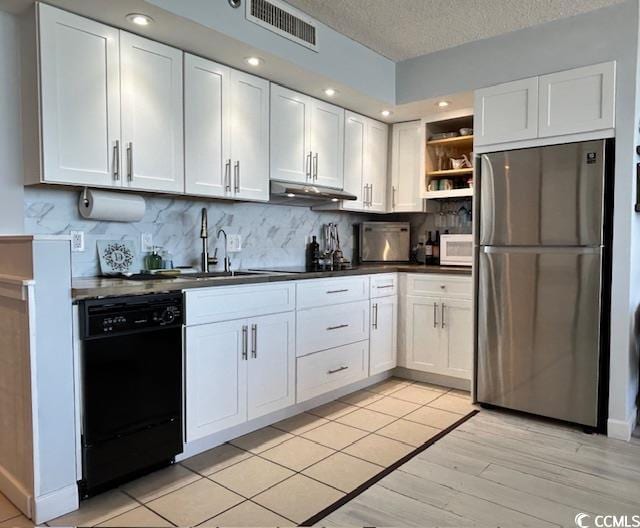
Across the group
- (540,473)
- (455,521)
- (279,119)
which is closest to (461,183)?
(279,119)

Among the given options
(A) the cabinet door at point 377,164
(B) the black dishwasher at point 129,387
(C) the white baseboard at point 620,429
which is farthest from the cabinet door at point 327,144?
(C) the white baseboard at point 620,429

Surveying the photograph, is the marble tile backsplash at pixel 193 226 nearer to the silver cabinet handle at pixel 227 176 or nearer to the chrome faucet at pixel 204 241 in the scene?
the chrome faucet at pixel 204 241

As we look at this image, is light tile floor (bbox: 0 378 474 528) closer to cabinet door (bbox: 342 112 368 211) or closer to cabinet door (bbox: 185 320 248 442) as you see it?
cabinet door (bbox: 185 320 248 442)

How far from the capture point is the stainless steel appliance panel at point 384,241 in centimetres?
444

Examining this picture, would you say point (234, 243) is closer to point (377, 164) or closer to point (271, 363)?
point (271, 363)

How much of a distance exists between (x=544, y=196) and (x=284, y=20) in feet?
6.15

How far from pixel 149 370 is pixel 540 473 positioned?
6.38 feet

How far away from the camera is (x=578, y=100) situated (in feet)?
9.52

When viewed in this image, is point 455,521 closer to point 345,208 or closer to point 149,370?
point 149,370

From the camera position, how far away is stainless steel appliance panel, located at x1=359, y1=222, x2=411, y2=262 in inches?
175

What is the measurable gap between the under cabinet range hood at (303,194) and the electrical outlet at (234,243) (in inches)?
14.2

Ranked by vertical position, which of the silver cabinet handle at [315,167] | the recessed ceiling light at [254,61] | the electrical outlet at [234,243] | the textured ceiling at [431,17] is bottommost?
the electrical outlet at [234,243]

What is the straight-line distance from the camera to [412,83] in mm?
3717

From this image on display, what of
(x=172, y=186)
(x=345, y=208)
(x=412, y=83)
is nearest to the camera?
(x=172, y=186)
